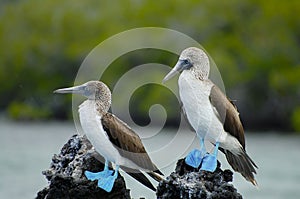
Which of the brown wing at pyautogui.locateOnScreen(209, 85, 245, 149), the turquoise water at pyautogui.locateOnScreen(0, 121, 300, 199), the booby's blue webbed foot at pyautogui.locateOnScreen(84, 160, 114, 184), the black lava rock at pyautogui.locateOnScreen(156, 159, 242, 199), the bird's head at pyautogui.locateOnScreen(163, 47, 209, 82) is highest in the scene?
the turquoise water at pyautogui.locateOnScreen(0, 121, 300, 199)

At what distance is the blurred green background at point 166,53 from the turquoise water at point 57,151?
358cm

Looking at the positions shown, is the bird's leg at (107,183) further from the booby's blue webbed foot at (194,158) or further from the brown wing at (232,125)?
the brown wing at (232,125)

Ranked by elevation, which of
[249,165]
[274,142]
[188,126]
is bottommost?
[249,165]

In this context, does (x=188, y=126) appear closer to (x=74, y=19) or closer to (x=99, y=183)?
(x=99, y=183)

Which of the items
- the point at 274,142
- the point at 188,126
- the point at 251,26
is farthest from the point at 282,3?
the point at 188,126

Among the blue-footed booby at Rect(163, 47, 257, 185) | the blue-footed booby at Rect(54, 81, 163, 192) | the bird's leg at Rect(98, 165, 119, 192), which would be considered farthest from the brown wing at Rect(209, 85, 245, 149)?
the bird's leg at Rect(98, 165, 119, 192)

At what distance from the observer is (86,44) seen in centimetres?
5391

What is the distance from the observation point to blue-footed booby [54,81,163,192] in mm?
7692

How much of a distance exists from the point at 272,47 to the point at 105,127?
36.2 m

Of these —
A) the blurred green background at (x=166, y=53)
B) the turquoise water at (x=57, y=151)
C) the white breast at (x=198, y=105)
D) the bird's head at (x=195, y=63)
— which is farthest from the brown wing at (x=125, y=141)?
the blurred green background at (x=166, y=53)

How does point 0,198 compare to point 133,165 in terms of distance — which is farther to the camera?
point 0,198

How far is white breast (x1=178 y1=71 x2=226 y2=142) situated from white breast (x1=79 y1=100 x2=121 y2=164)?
30.2 inches

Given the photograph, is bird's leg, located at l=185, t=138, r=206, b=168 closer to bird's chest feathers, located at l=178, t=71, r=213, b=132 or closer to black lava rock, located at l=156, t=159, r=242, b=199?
black lava rock, located at l=156, t=159, r=242, b=199

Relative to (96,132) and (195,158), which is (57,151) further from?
(195,158)
